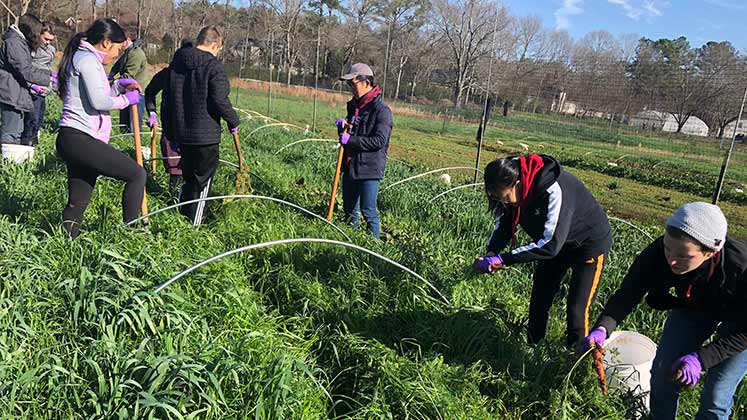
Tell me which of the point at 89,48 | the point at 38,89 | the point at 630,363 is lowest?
the point at 630,363

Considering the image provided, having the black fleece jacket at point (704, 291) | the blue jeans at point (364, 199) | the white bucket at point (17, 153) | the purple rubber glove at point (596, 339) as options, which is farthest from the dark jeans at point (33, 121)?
the black fleece jacket at point (704, 291)

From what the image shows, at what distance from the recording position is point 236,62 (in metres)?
30.0

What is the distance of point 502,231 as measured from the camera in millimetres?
3010

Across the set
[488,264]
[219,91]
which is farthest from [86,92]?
[488,264]

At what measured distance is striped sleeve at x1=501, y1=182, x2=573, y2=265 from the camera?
2.53 meters

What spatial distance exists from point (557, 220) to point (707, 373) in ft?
3.11

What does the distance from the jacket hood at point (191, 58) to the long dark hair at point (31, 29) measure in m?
2.77

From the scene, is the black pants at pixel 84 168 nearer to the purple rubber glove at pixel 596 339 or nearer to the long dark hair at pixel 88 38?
the long dark hair at pixel 88 38

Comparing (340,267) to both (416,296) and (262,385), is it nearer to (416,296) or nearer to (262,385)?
(416,296)

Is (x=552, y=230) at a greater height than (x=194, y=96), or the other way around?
(x=194, y=96)

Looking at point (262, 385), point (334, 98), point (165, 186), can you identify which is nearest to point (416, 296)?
point (262, 385)

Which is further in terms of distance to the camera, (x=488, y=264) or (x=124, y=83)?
(x=124, y=83)

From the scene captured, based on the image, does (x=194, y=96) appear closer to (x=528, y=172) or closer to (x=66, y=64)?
(x=66, y=64)

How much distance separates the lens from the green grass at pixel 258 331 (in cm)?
194
